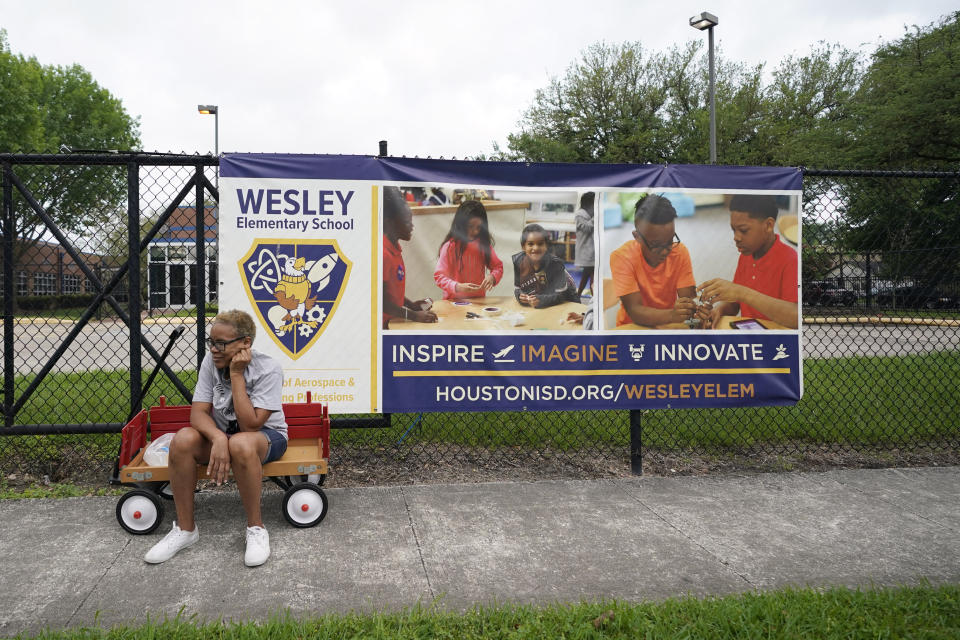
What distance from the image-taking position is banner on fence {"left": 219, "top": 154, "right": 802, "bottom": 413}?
4.19 metres

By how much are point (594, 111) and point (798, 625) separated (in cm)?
3019

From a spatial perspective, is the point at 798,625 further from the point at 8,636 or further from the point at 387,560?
the point at 8,636

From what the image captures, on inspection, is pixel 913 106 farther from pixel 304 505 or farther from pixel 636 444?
pixel 304 505

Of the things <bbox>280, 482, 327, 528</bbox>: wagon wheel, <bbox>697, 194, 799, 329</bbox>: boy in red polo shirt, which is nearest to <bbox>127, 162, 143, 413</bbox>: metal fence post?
<bbox>280, 482, 327, 528</bbox>: wagon wheel

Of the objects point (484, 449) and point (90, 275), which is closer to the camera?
point (90, 275)

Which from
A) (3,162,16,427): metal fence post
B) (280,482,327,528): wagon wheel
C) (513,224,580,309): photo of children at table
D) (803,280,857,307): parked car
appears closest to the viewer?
(280,482,327,528): wagon wheel

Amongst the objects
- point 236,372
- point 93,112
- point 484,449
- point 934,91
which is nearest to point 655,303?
point 484,449

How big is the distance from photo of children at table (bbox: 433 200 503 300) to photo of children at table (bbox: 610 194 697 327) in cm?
91

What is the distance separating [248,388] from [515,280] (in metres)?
1.92

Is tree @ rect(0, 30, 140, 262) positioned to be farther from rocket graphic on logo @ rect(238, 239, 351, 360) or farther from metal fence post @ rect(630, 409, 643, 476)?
metal fence post @ rect(630, 409, 643, 476)

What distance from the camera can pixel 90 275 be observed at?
420cm

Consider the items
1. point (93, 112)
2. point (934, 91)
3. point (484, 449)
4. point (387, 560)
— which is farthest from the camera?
point (93, 112)

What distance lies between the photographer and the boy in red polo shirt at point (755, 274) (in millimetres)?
4590

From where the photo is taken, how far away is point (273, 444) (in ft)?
11.4
